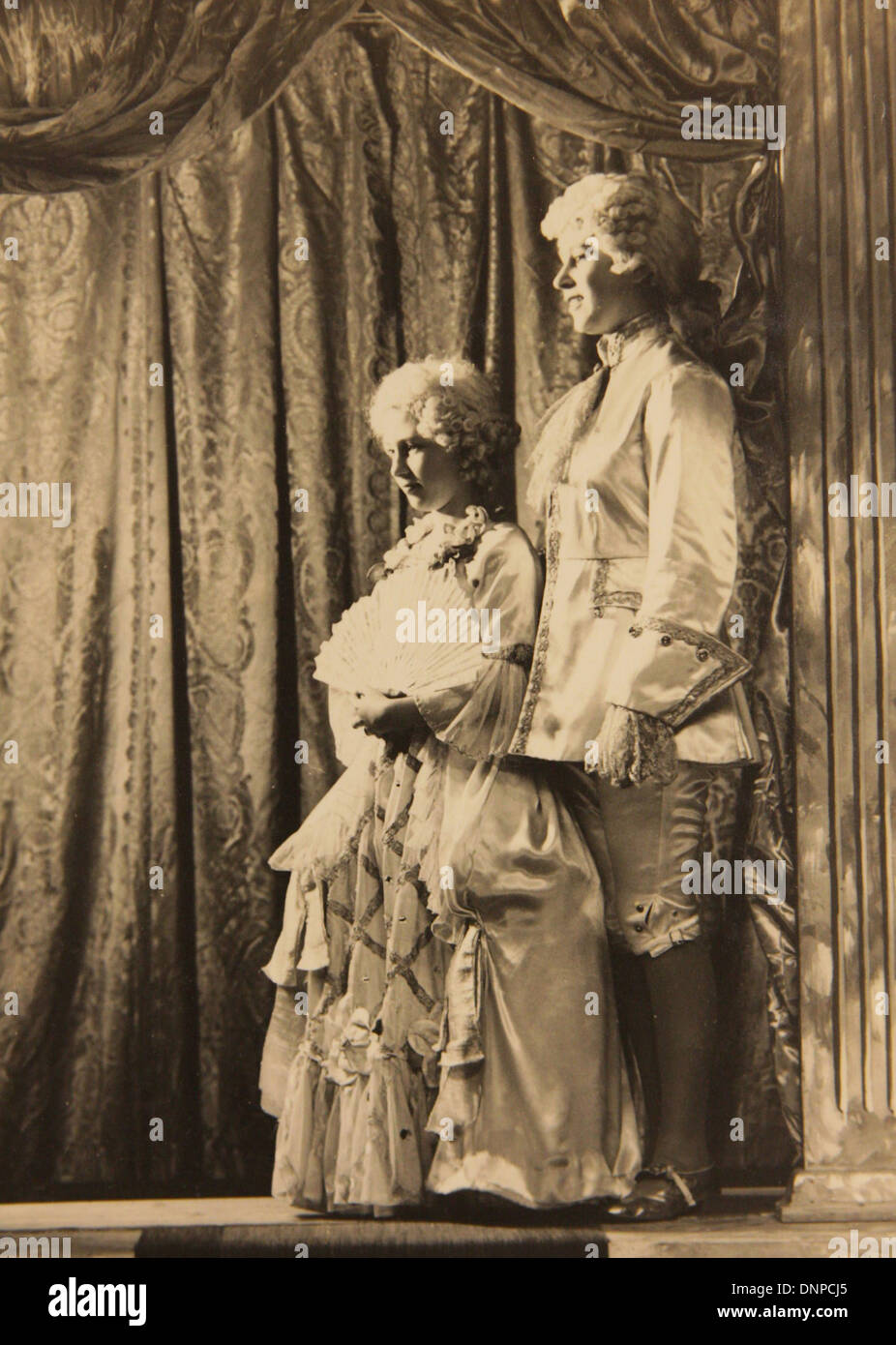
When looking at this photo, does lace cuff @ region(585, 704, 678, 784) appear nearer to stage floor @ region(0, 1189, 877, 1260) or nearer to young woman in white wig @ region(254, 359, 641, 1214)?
young woman in white wig @ region(254, 359, 641, 1214)

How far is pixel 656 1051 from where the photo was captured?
3.50 meters

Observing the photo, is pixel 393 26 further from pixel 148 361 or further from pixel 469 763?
pixel 469 763

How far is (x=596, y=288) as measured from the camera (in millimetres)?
3666

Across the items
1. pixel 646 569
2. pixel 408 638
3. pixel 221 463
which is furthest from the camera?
pixel 221 463

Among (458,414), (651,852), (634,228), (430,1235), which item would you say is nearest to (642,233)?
(634,228)

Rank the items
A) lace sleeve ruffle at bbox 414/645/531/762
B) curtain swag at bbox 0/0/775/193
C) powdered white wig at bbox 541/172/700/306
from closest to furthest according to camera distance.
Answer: lace sleeve ruffle at bbox 414/645/531/762, powdered white wig at bbox 541/172/700/306, curtain swag at bbox 0/0/775/193

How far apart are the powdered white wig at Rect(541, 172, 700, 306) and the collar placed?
0.06 m

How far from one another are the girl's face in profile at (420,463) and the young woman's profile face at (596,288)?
1.26ft

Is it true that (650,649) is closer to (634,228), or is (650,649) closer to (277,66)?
(634,228)

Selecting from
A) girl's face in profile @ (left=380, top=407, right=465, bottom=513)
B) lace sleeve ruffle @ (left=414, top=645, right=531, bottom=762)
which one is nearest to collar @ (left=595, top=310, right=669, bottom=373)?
girl's face in profile @ (left=380, top=407, right=465, bottom=513)

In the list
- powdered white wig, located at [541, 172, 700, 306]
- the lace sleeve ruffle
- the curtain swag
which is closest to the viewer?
the lace sleeve ruffle

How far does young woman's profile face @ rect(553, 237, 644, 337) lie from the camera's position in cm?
366

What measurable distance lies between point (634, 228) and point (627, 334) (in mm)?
202
